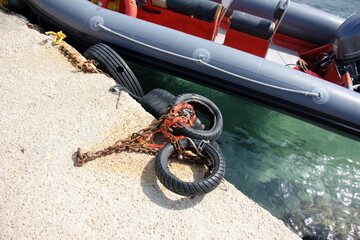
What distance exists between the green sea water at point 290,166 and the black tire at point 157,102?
102 centimetres

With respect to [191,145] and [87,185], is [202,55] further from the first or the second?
[87,185]

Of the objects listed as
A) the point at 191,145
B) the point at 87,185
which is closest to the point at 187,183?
the point at 191,145

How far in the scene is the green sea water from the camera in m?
3.27

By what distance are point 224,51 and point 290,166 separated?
1630 mm

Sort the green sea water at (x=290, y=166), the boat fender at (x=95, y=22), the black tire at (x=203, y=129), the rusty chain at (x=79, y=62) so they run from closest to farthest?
the black tire at (x=203, y=129), the green sea water at (x=290, y=166), the rusty chain at (x=79, y=62), the boat fender at (x=95, y=22)

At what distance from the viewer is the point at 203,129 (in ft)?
10.2

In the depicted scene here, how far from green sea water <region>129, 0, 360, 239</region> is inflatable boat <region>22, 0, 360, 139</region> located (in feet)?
1.91

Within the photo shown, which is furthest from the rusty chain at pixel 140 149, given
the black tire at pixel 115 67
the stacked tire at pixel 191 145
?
the black tire at pixel 115 67

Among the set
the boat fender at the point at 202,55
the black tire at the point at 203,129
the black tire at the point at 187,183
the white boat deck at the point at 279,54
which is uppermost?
the boat fender at the point at 202,55

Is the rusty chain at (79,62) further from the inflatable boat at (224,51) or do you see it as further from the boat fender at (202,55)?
the boat fender at (202,55)

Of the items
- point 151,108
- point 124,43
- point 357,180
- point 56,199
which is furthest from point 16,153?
point 357,180

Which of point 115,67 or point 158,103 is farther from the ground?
point 115,67

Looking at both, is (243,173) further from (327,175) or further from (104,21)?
(104,21)

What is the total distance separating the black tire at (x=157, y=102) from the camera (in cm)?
313
